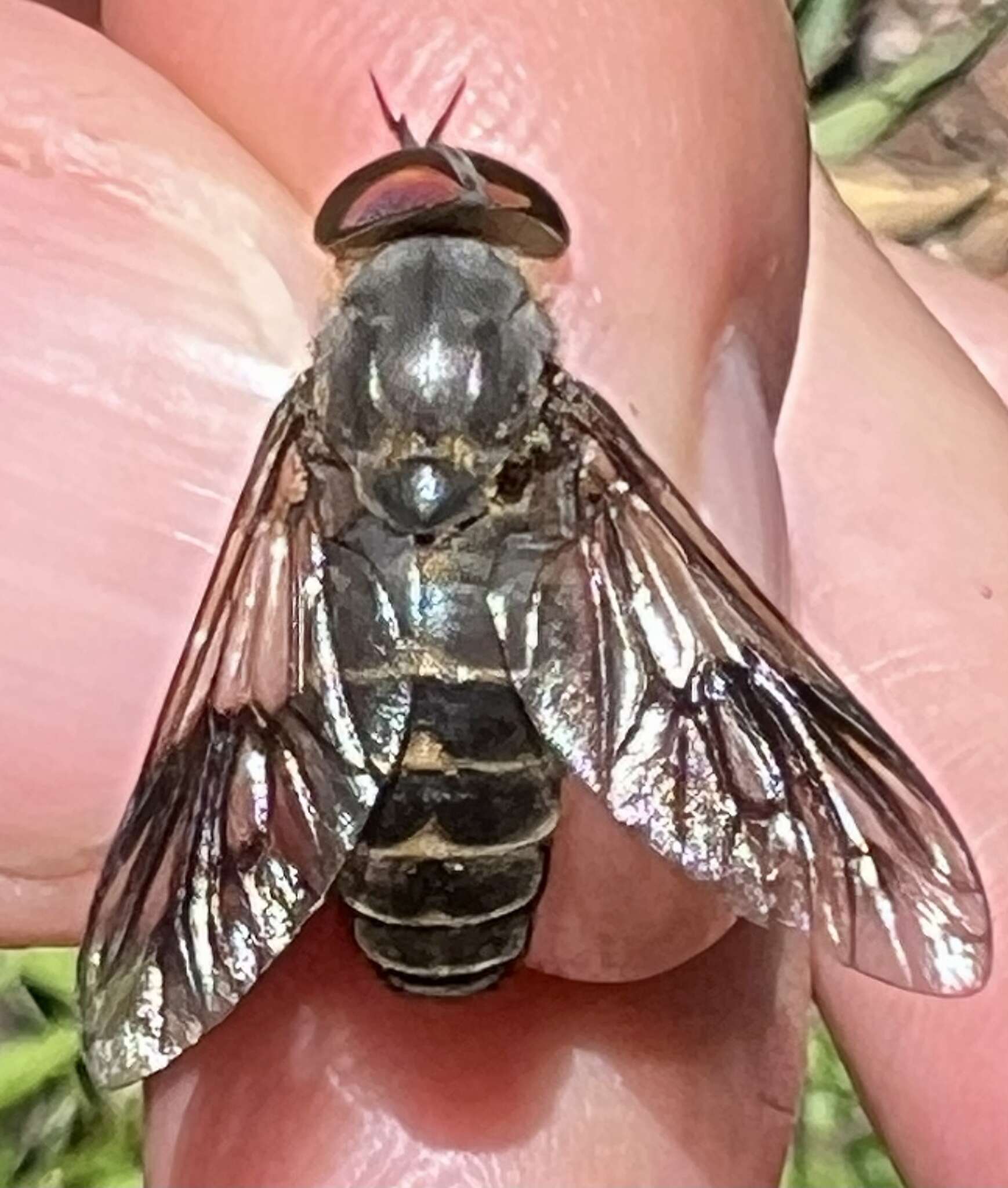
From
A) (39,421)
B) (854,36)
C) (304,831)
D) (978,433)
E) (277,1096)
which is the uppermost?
(854,36)

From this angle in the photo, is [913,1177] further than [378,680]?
Yes

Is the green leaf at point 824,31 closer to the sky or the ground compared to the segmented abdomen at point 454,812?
closer to the sky

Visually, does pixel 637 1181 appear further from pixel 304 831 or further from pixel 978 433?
pixel 978 433

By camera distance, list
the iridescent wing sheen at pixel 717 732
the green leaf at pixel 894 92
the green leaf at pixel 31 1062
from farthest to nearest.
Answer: the green leaf at pixel 894 92, the green leaf at pixel 31 1062, the iridescent wing sheen at pixel 717 732

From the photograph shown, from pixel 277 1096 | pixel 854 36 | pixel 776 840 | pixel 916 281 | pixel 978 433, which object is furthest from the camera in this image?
pixel 854 36

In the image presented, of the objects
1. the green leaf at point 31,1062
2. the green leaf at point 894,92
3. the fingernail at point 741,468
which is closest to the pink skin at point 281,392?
the fingernail at point 741,468

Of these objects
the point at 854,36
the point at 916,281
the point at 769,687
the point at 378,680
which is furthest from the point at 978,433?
the point at 854,36

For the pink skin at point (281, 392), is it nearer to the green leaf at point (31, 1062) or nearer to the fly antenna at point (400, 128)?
the fly antenna at point (400, 128)

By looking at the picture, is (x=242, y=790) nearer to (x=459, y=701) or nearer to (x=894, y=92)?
(x=459, y=701)
